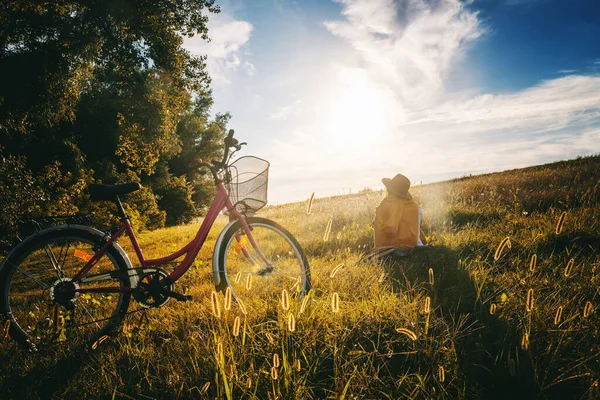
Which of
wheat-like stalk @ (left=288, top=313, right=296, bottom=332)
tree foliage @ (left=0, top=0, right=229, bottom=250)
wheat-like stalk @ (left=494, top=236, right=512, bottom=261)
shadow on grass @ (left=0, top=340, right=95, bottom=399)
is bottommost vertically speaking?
shadow on grass @ (left=0, top=340, right=95, bottom=399)

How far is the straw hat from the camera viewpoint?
517 cm

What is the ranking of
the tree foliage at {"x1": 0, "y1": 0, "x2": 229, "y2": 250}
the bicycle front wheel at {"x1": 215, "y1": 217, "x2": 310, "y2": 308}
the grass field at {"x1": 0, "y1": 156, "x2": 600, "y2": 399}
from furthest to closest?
the tree foliage at {"x1": 0, "y1": 0, "x2": 229, "y2": 250}, the bicycle front wheel at {"x1": 215, "y1": 217, "x2": 310, "y2": 308}, the grass field at {"x1": 0, "y1": 156, "x2": 600, "y2": 399}

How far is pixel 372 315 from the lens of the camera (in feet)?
8.28

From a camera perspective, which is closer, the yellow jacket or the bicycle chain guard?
the bicycle chain guard

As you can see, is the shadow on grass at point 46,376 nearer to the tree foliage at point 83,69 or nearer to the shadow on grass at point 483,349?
the shadow on grass at point 483,349

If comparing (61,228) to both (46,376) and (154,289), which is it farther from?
(46,376)

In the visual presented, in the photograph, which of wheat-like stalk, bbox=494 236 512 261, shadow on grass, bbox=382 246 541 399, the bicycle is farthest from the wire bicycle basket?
wheat-like stalk, bbox=494 236 512 261

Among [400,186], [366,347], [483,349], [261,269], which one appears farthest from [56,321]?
[400,186]

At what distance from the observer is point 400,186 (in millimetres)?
5176

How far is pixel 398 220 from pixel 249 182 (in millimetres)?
2977

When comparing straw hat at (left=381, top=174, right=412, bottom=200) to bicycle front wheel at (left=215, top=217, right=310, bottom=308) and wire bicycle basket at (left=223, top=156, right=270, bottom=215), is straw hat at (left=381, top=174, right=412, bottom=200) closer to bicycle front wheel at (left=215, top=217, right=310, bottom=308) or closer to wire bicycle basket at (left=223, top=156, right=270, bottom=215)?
bicycle front wheel at (left=215, top=217, right=310, bottom=308)

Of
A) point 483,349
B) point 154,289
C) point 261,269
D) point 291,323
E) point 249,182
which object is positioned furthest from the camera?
point 261,269

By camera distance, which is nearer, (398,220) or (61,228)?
(61,228)

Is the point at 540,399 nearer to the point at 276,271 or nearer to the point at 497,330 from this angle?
the point at 497,330
